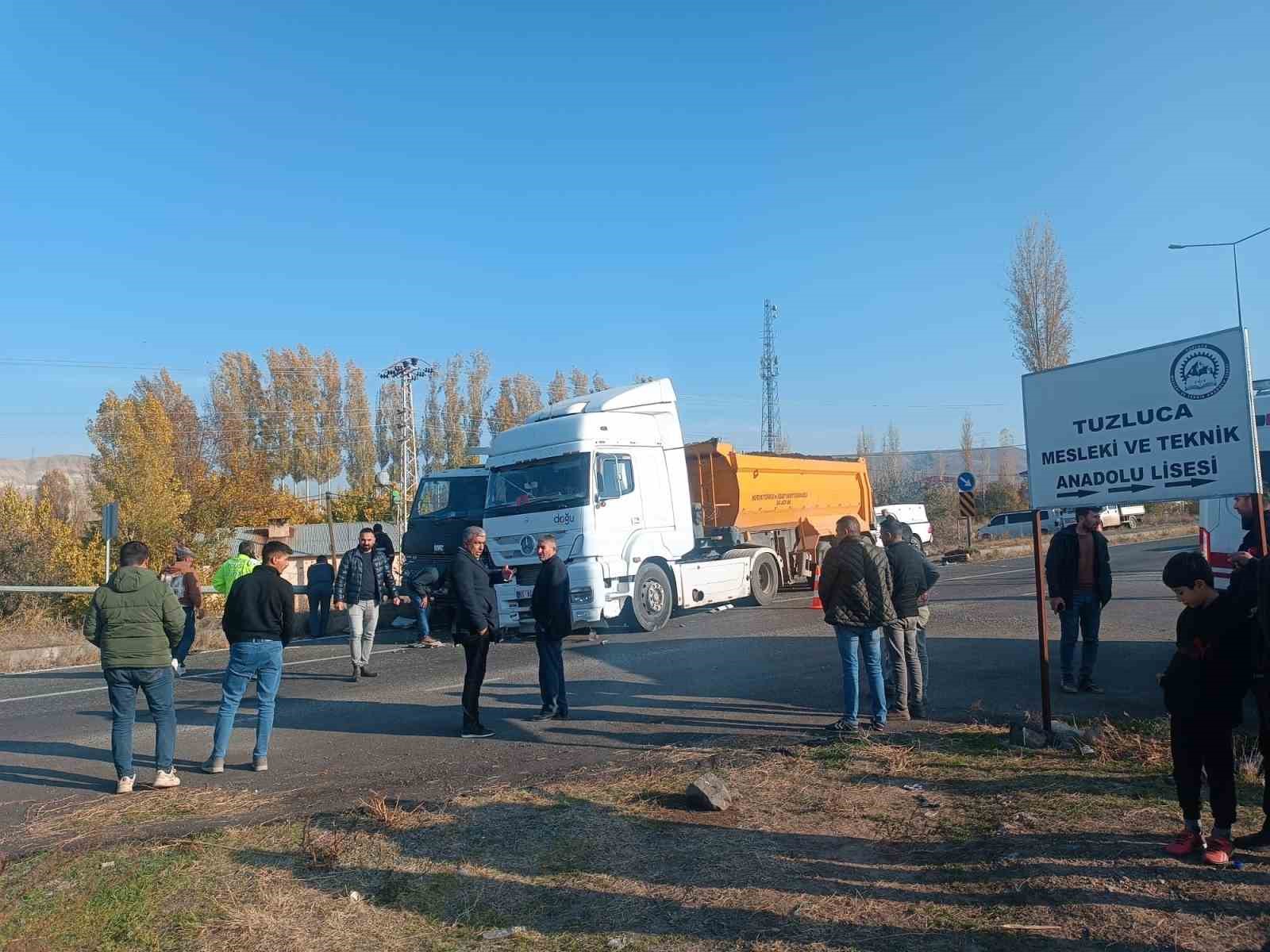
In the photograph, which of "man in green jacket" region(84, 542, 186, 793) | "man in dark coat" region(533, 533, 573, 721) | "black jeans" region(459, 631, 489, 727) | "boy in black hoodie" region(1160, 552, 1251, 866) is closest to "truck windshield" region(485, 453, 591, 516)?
"man in dark coat" region(533, 533, 573, 721)

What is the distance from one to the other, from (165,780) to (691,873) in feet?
13.9

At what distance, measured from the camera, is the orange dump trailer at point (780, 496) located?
1747cm

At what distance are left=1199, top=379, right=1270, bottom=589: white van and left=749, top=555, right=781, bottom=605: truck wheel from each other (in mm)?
8933

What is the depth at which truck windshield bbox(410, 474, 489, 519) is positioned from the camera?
1689 centimetres

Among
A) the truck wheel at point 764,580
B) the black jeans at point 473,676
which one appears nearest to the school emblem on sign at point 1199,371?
the black jeans at point 473,676

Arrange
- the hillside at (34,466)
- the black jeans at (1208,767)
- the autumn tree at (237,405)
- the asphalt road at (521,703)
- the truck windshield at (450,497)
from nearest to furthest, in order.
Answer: the black jeans at (1208,767) < the asphalt road at (521,703) < the truck windshield at (450,497) < the autumn tree at (237,405) < the hillside at (34,466)

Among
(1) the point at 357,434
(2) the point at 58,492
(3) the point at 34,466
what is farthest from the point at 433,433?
(3) the point at 34,466

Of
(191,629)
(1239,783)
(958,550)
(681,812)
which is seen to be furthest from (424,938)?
(958,550)

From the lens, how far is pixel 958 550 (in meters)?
32.2

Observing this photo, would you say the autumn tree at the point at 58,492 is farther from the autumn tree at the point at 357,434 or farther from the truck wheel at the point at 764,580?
the truck wheel at the point at 764,580

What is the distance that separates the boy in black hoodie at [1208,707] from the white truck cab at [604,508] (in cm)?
905

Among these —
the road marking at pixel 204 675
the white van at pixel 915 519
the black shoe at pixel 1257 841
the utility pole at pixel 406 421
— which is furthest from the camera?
the utility pole at pixel 406 421

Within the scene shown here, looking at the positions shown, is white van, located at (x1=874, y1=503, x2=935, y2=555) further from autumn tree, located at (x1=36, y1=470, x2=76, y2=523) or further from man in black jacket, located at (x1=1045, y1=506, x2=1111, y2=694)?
autumn tree, located at (x1=36, y1=470, x2=76, y2=523)

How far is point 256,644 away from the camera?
23.6 ft
